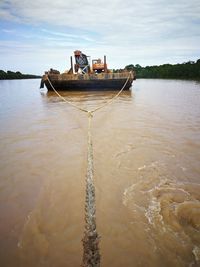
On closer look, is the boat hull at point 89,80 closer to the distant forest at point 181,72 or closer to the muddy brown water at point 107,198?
the muddy brown water at point 107,198

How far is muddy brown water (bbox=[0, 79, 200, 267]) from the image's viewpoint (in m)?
2.08

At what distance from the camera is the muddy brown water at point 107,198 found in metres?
2.08

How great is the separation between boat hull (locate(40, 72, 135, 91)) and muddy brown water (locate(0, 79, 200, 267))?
11.0m

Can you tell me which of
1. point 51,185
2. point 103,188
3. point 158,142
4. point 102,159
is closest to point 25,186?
point 51,185

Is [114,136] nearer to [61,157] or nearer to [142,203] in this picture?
[61,157]

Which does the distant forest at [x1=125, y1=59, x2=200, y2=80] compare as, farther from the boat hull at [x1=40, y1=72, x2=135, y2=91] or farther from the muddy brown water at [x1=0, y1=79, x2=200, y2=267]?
the muddy brown water at [x1=0, y1=79, x2=200, y2=267]

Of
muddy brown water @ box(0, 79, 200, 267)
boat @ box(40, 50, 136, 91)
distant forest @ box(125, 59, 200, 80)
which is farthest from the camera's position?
distant forest @ box(125, 59, 200, 80)

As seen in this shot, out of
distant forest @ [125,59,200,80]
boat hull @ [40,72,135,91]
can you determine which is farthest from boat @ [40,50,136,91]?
distant forest @ [125,59,200,80]

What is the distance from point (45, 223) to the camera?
2479 mm

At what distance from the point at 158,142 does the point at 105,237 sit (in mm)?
3330

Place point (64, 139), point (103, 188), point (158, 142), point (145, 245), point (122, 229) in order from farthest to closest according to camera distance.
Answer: point (64, 139), point (158, 142), point (103, 188), point (122, 229), point (145, 245)

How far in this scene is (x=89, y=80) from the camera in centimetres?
1622

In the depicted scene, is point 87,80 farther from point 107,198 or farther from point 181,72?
point 181,72

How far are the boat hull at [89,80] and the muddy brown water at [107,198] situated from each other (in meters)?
11.0
